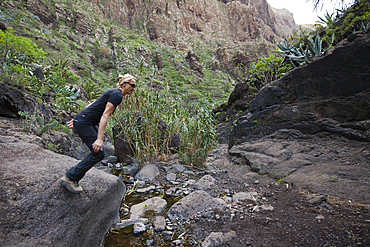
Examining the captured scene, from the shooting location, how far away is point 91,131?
1.99 metres

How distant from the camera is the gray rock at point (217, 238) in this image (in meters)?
1.95

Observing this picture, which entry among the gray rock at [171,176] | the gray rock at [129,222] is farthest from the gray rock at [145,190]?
the gray rock at [129,222]

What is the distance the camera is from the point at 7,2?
16.1 metres

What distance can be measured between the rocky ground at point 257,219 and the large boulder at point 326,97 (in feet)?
2.06

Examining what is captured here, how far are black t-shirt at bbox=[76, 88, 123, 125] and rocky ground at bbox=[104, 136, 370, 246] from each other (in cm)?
156

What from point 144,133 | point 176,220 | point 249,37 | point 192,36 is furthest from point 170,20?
point 176,220

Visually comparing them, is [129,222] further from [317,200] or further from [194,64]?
[194,64]

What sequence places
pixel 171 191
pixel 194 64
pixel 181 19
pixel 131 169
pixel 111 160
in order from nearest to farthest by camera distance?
1. pixel 171 191
2. pixel 131 169
3. pixel 111 160
4. pixel 194 64
5. pixel 181 19

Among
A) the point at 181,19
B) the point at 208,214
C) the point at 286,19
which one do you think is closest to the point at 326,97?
the point at 208,214

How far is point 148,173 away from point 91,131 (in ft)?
9.47

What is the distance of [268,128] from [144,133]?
369 cm

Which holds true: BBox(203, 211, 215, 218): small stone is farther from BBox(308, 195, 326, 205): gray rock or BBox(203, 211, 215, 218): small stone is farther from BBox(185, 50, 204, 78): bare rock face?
BBox(185, 50, 204, 78): bare rock face

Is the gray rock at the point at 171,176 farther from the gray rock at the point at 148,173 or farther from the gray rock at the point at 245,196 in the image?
the gray rock at the point at 245,196

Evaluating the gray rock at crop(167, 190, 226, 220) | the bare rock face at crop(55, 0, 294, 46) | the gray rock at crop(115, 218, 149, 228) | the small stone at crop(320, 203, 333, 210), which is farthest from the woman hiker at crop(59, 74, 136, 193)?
the bare rock face at crop(55, 0, 294, 46)
